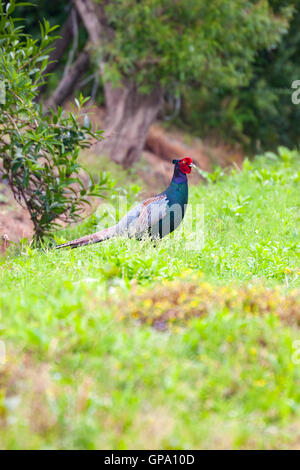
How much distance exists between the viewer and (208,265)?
561cm

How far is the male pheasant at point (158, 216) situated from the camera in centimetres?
615

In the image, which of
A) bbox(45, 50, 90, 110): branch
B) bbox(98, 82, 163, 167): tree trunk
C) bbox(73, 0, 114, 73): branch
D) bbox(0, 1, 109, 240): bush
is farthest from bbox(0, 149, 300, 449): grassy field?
bbox(45, 50, 90, 110): branch

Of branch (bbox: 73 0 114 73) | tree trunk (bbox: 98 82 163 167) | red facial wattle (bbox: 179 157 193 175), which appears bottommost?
red facial wattle (bbox: 179 157 193 175)

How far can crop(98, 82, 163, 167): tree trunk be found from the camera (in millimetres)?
13070

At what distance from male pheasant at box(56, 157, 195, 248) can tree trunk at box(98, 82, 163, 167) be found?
703 cm

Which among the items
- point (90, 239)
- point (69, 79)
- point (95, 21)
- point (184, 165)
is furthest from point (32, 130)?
point (69, 79)

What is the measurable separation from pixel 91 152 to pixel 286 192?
18.8ft

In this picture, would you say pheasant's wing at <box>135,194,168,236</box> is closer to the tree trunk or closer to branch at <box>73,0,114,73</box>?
branch at <box>73,0,114,73</box>

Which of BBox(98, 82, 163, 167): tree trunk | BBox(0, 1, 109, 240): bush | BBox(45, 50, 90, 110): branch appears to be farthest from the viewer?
BBox(45, 50, 90, 110): branch

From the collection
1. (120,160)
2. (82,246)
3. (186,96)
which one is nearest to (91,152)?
(120,160)

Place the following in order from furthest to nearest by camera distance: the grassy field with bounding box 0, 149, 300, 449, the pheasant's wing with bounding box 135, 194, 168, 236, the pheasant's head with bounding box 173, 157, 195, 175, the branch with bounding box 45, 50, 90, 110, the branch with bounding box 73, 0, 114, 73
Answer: the branch with bounding box 45, 50, 90, 110, the branch with bounding box 73, 0, 114, 73, the pheasant's head with bounding box 173, 157, 195, 175, the pheasant's wing with bounding box 135, 194, 168, 236, the grassy field with bounding box 0, 149, 300, 449

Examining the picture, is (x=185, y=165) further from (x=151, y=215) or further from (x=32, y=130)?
(x=32, y=130)

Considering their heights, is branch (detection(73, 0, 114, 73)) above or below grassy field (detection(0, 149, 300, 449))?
above

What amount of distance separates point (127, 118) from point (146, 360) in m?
10.5
